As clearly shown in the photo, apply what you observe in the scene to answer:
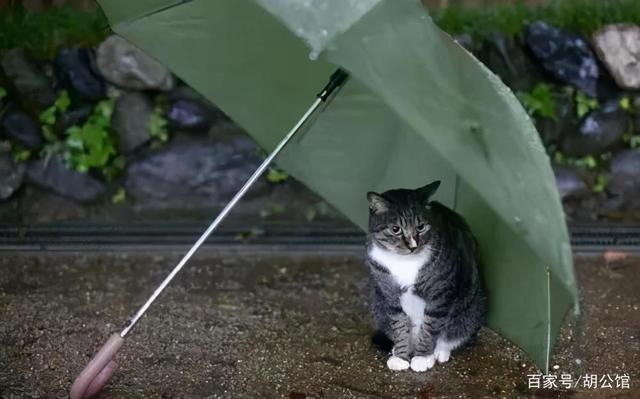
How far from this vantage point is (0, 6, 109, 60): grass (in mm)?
4340

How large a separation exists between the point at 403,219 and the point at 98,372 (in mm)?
1137

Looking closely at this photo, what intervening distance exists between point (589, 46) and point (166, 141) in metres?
2.20

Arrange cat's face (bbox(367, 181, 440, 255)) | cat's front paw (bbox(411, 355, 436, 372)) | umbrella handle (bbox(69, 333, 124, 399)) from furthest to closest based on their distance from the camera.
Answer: cat's front paw (bbox(411, 355, 436, 372)), cat's face (bbox(367, 181, 440, 255)), umbrella handle (bbox(69, 333, 124, 399))

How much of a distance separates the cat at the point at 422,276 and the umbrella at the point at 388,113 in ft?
0.32

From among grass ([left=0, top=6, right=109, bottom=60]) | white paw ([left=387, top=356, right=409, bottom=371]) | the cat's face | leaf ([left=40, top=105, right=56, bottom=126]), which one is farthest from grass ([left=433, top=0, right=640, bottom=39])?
leaf ([left=40, top=105, right=56, bottom=126])

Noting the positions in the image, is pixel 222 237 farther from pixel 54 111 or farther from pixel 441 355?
pixel 441 355

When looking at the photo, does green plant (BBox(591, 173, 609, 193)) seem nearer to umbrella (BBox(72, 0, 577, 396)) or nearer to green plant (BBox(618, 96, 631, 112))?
green plant (BBox(618, 96, 631, 112))

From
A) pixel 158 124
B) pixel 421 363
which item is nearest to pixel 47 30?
pixel 158 124

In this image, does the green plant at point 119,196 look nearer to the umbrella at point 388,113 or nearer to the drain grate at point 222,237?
the drain grate at point 222,237

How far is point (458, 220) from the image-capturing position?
3.20 meters

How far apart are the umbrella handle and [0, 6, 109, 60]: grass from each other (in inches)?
81.2

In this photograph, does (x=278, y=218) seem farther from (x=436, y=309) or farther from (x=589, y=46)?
(x=589, y=46)

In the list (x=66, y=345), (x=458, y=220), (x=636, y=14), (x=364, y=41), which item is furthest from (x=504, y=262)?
(x=636, y=14)

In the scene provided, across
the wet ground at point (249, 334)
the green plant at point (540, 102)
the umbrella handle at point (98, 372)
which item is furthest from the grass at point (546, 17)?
the umbrella handle at point (98, 372)
